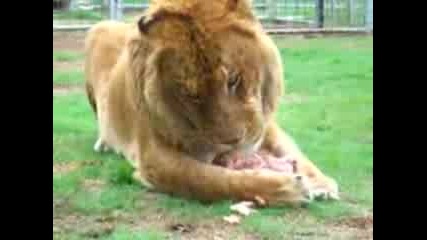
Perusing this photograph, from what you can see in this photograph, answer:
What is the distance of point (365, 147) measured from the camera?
118 inches

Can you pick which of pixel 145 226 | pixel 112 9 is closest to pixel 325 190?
pixel 145 226

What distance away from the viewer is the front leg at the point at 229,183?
232cm

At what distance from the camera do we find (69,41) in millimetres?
7113

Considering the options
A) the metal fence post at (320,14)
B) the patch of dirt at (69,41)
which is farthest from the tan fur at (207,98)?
the metal fence post at (320,14)

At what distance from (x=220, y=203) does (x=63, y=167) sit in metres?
0.71

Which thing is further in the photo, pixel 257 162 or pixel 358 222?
pixel 257 162

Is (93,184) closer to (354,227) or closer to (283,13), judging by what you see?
(354,227)

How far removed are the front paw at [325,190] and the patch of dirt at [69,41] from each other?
4246 mm

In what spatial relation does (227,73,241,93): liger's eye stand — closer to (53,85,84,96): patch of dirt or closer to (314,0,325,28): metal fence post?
(53,85,84,96): patch of dirt
